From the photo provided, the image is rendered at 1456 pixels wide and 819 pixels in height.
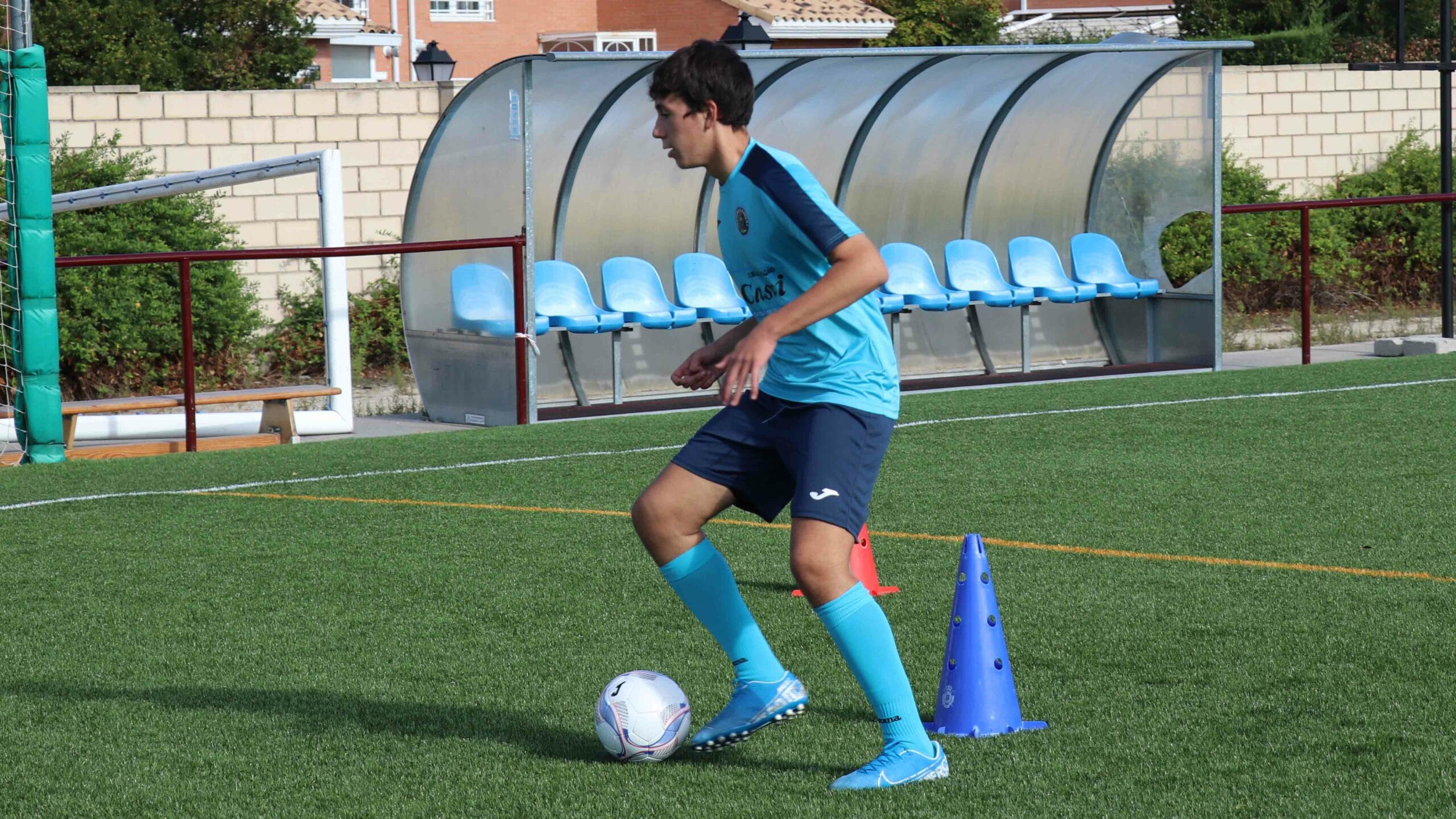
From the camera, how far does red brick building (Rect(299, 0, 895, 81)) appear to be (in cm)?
4469

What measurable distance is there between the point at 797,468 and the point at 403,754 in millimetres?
1293

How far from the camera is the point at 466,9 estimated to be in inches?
1959

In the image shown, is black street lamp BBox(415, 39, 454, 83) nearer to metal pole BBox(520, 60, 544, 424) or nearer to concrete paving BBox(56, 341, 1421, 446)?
concrete paving BBox(56, 341, 1421, 446)

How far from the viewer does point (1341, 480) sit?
8773 mm

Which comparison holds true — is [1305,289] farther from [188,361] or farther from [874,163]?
[188,361]

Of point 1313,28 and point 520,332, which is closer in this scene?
point 520,332

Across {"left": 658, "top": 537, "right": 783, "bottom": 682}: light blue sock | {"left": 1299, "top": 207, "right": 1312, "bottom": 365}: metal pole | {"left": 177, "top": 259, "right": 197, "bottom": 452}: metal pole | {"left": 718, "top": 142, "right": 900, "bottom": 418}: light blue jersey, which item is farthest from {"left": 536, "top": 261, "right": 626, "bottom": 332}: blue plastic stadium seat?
{"left": 718, "top": 142, "right": 900, "bottom": 418}: light blue jersey

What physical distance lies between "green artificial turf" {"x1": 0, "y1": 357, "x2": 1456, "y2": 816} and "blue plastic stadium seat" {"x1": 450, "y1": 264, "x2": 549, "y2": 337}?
254 centimetres

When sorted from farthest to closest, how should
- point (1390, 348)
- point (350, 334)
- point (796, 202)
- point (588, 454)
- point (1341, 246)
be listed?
point (1341, 246) → point (350, 334) → point (1390, 348) → point (588, 454) → point (796, 202)

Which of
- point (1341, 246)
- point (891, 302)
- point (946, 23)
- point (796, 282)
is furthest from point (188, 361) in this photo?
point (946, 23)

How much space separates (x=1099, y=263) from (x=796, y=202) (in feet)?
39.7

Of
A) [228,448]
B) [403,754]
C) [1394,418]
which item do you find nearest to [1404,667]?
[403,754]

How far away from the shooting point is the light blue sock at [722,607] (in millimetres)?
4453

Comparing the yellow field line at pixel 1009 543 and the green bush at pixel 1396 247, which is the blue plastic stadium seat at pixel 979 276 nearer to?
the green bush at pixel 1396 247
